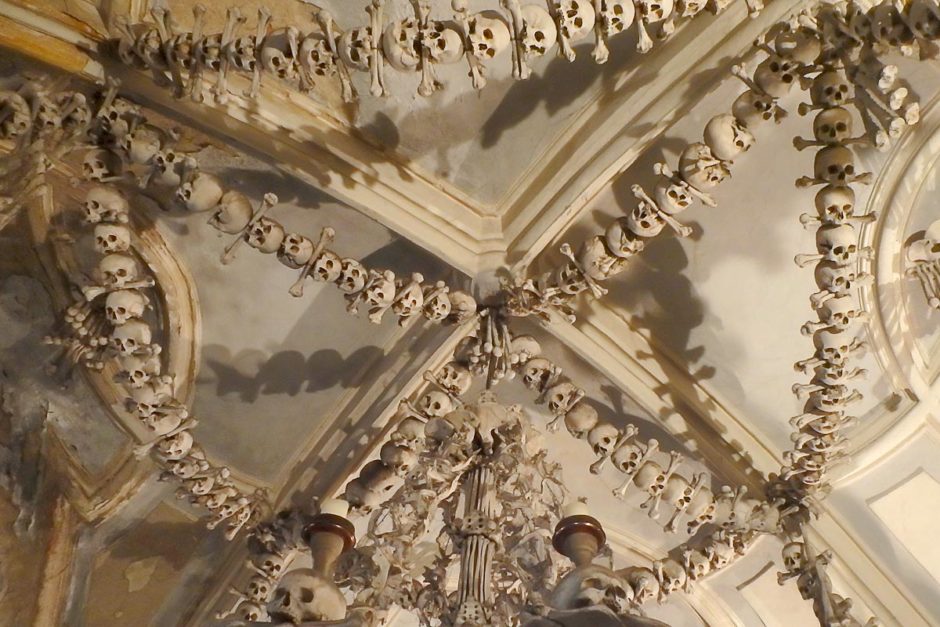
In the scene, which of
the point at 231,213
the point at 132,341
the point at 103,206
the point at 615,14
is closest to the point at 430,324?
the point at 231,213

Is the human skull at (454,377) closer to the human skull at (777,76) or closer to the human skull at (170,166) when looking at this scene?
the human skull at (170,166)

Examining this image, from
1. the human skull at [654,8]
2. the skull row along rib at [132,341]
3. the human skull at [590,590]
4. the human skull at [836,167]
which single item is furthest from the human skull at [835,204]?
the skull row along rib at [132,341]

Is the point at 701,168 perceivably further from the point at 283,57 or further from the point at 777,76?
the point at 283,57

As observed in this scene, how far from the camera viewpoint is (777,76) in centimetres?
318

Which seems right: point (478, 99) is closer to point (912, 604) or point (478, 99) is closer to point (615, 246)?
point (615, 246)

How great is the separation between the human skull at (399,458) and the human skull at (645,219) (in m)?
1.14

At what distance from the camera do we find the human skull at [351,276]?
11.7ft

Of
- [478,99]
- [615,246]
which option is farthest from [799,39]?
[478,99]

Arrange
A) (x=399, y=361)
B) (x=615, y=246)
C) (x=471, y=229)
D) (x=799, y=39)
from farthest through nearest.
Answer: (x=399, y=361) < (x=471, y=229) < (x=615, y=246) < (x=799, y=39)

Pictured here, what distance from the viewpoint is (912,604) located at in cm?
441

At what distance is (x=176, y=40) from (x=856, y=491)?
311 cm

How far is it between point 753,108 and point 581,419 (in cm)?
126

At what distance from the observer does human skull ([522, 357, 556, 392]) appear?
3.86 meters

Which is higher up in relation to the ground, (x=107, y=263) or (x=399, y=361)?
(x=399, y=361)
